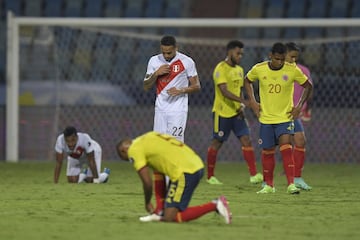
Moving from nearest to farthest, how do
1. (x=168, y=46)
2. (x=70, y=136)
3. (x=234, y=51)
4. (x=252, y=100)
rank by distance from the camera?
1. (x=168, y=46)
2. (x=252, y=100)
3. (x=234, y=51)
4. (x=70, y=136)

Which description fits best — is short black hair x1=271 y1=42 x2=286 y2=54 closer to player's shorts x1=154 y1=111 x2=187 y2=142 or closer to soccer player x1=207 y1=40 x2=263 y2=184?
player's shorts x1=154 y1=111 x2=187 y2=142

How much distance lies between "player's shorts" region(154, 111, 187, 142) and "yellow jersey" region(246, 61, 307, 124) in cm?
96

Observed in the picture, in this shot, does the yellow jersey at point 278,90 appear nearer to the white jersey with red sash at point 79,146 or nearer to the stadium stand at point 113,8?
the white jersey with red sash at point 79,146

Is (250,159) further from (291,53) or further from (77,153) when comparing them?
(77,153)

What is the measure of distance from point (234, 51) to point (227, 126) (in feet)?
3.50

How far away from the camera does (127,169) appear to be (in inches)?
651

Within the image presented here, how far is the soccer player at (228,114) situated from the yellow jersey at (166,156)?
4.87 meters

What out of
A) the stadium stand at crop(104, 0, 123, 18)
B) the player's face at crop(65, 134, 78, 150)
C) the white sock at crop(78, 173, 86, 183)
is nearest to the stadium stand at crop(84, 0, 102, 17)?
the stadium stand at crop(104, 0, 123, 18)

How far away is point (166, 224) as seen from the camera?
844cm

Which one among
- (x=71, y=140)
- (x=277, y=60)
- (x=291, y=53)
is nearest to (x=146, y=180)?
(x=277, y=60)

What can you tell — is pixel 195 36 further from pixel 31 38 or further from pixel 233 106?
pixel 233 106

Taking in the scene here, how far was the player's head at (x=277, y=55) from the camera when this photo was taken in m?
11.3

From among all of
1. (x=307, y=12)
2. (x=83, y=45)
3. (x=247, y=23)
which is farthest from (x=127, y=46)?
(x=307, y=12)

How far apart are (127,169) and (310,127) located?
3.27m
